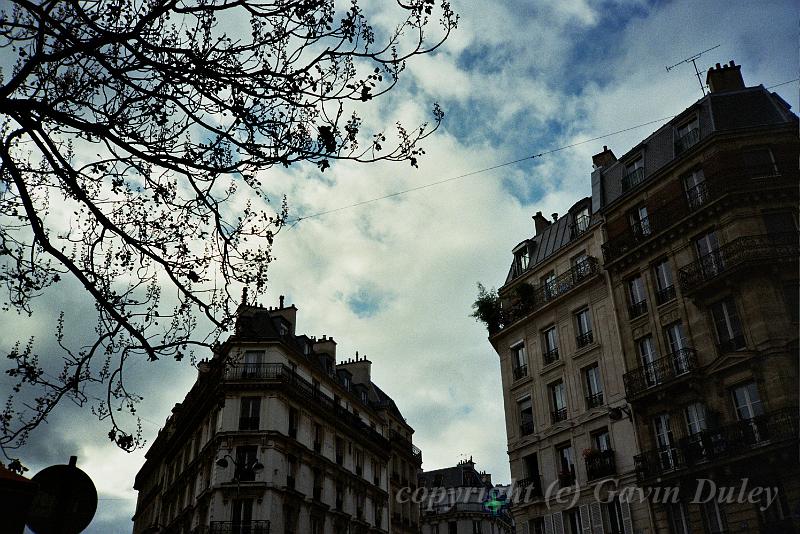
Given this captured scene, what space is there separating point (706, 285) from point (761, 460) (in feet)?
19.2

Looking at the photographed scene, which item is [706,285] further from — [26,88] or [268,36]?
[26,88]

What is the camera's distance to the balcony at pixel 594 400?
2501 cm

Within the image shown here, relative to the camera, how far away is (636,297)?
988 inches

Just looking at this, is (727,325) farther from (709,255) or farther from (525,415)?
(525,415)

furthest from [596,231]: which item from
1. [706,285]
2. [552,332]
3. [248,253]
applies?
[248,253]

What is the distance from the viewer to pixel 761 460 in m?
18.6

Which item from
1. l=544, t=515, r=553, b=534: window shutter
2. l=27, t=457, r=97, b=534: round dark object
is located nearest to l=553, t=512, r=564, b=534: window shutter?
l=544, t=515, r=553, b=534: window shutter

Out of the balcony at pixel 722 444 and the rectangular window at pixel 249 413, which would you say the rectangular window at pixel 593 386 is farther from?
the rectangular window at pixel 249 413

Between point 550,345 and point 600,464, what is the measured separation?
6.06m

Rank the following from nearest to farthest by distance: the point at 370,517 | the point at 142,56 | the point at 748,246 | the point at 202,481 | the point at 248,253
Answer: the point at 142,56 < the point at 248,253 < the point at 748,246 < the point at 202,481 < the point at 370,517

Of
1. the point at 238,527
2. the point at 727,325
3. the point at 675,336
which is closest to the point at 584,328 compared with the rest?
the point at 675,336

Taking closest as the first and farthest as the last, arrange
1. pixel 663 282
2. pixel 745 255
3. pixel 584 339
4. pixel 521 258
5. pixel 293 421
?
1. pixel 745 255
2. pixel 663 282
3. pixel 584 339
4. pixel 521 258
5. pixel 293 421

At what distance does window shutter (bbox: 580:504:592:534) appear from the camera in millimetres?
23220

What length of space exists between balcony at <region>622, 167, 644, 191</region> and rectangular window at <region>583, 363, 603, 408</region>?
7734mm
